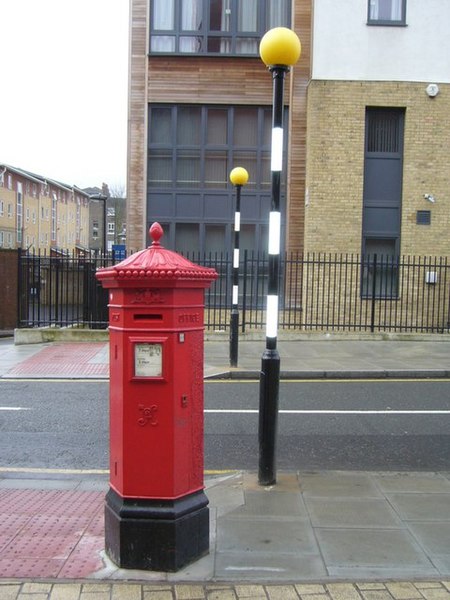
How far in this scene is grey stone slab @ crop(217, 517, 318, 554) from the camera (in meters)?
3.66

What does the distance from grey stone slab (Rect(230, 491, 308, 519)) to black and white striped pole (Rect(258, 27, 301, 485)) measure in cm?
26

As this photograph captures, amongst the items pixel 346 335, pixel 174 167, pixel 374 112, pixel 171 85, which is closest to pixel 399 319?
pixel 346 335

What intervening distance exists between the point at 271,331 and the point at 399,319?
1311 cm

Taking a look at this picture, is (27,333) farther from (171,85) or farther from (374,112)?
(374,112)

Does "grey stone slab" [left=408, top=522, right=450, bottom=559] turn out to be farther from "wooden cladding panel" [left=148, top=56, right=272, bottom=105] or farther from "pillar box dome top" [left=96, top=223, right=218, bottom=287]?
"wooden cladding panel" [left=148, top=56, right=272, bottom=105]

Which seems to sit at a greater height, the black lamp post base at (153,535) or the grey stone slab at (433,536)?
the black lamp post base at (153,535)

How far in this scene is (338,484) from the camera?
4887mm

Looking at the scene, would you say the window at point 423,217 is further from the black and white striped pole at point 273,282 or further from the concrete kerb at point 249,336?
the black and white striped pole at point 273,282

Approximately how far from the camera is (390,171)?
17344mm

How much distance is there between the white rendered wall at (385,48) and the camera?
1672 cm

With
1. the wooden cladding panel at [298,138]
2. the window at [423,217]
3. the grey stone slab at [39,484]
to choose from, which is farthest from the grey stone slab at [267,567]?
the window at [423,217]

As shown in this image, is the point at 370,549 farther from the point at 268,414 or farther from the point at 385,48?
the point at 385,48

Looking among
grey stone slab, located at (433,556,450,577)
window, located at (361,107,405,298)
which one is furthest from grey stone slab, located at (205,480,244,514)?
window, located at (361,107,405,298)

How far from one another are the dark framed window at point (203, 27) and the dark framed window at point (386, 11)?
10.3 ft
